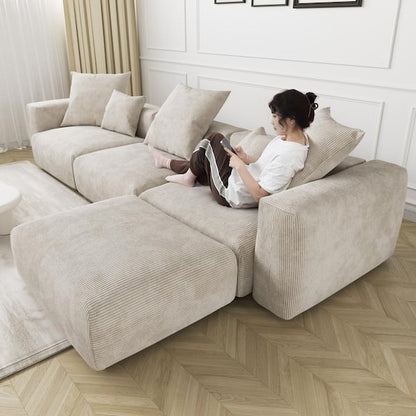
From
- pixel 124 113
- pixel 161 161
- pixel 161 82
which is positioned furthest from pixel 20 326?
pixel 161 82

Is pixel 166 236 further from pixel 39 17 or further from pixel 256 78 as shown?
pixel 39 17

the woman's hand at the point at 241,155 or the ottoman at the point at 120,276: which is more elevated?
the woman's hand at the point at 241,155

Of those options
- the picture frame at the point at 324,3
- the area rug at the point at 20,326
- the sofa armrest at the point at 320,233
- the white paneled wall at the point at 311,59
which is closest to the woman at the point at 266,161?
the sofa armrest at the point at 320,233

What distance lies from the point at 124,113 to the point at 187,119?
0.79 meters

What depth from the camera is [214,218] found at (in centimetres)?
212

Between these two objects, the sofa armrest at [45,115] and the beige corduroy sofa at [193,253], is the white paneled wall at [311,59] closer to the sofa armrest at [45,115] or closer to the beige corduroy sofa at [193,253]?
the beige corduroy sofa at [193,253]

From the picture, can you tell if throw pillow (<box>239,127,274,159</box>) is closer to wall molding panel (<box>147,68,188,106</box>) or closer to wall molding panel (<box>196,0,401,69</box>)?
wall molding panel (<box>196,0,401,69</box>)

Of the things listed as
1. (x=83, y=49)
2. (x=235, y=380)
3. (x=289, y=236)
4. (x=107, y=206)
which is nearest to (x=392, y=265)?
(x=289, y=236)

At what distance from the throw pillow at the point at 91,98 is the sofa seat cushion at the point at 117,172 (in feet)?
2.58

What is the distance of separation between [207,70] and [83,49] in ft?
4.90

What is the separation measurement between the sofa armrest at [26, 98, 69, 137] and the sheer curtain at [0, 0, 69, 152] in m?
0.98

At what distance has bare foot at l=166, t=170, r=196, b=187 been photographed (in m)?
2.54

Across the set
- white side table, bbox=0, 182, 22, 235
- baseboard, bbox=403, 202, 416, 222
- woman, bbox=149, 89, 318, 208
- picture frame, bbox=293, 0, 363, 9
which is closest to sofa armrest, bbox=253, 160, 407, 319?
woman, bbox=149, 89, 318, 208

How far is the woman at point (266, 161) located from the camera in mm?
2002
